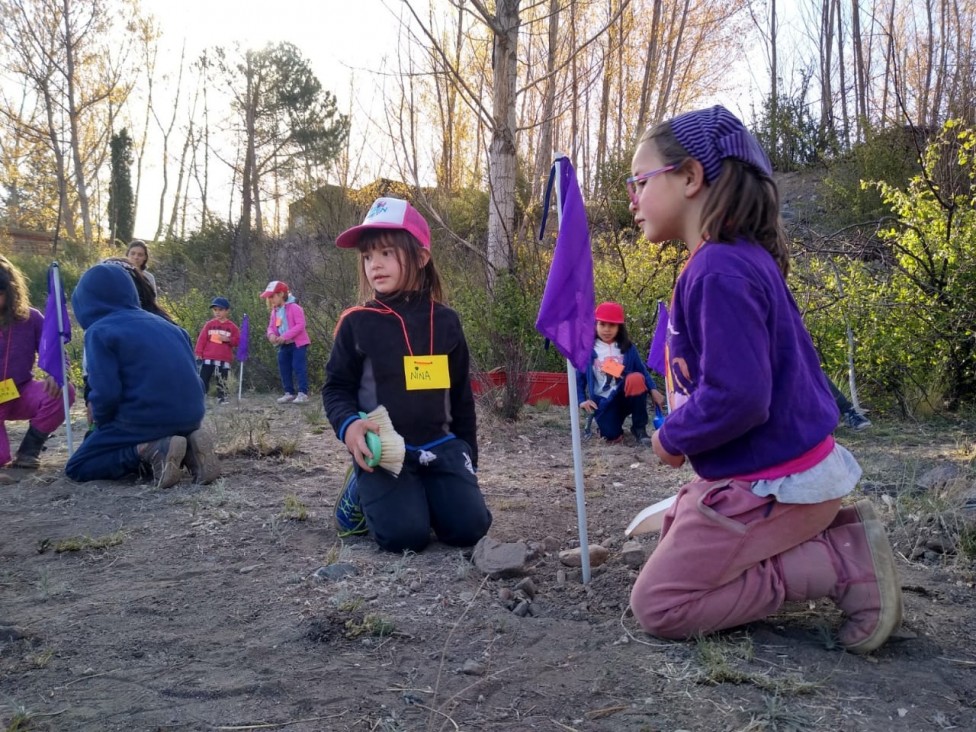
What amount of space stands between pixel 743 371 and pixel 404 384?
176 cm

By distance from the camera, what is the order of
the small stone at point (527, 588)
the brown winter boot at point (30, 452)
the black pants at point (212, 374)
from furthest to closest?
the black pants at point (212, 374) < the brown winter boot at point (30, 452) < the small stone at point (527, 588)

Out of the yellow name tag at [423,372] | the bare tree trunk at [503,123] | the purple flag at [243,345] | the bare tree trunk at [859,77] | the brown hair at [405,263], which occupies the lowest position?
the yellow name tag at [423,372]

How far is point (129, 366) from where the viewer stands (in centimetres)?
485

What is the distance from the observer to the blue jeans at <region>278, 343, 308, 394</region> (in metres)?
9.97

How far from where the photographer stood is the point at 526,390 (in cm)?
714

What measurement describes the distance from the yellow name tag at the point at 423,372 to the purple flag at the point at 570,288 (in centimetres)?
76

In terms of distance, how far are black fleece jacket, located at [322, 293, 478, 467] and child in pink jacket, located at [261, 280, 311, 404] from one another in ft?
Result: 21.1

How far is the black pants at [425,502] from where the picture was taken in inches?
133

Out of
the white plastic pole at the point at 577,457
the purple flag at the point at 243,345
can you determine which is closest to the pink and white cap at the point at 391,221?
the white plastic pole at the point at 577,457

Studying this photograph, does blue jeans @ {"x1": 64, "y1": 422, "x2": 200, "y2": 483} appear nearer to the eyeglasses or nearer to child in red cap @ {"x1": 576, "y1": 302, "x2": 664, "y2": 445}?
child in red cap @ {"x1": 576, "y1": 302, "x2": 664, "y2": 445}

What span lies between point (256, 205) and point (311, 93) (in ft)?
24.4

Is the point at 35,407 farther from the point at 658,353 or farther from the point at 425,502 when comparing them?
the point at 658,353

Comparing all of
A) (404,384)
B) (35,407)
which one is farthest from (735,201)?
(35,407)

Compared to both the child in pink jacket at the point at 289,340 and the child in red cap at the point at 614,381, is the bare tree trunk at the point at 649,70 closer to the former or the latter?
the child in pink jacket at the point at 289,340
